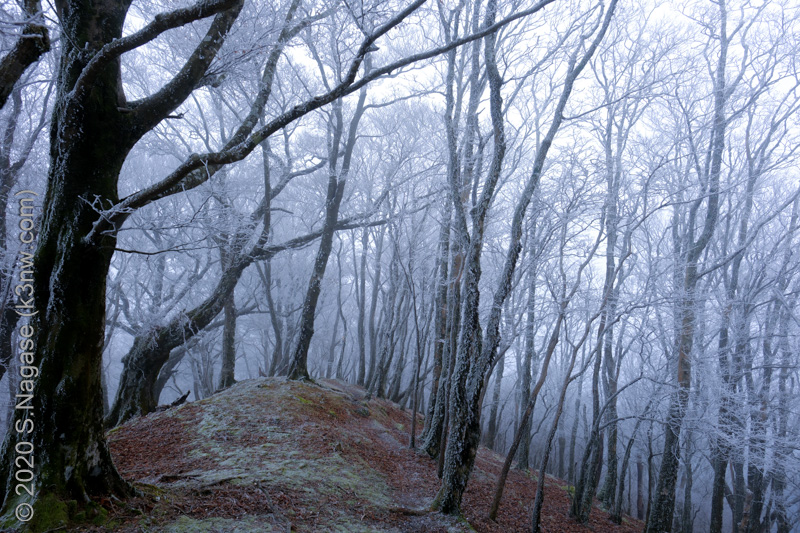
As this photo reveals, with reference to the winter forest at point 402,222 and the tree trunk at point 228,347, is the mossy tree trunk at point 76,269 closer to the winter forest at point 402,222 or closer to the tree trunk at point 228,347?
the winter forest at point 402,222

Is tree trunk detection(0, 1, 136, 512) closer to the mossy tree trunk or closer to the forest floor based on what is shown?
the mossy tree trunk

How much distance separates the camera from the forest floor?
351 cm

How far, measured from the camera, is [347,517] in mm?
4094

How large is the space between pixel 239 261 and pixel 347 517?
6059mm

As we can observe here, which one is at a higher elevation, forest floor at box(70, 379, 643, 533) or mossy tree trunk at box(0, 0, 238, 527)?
mossy tree trunk at box(0, 0, 238, 527)

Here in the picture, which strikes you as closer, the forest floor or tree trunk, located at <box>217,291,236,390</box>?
the forest floor

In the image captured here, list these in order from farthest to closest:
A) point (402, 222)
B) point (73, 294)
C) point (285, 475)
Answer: point (402, 222)
point (285, 475)
point (73, 294)

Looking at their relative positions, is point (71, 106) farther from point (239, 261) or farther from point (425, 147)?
point (425, 147)

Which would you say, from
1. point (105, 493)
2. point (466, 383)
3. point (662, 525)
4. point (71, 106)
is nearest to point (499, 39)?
point (466, 383)

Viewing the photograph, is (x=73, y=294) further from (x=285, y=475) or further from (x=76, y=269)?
(x=285, y=475)

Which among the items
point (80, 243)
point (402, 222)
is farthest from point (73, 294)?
point (402, 222)

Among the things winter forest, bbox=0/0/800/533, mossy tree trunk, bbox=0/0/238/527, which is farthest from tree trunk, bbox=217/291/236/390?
mossy tree trunk, bbox=0/0/238/527

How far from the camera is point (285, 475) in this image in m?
4.63

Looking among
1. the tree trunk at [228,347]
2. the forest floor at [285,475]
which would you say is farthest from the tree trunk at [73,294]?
the tree trunk at [228,347]
